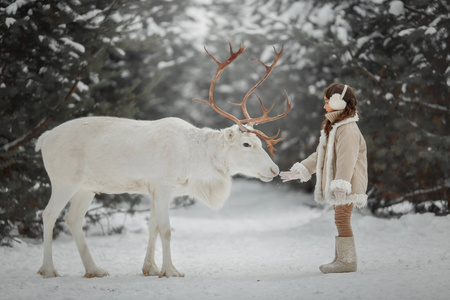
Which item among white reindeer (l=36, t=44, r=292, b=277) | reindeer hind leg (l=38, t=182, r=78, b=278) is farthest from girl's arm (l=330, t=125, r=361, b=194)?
reindeer hind leg (l=38, t=182, r=78, b=278)

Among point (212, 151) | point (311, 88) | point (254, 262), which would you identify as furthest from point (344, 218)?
point (311, 88)

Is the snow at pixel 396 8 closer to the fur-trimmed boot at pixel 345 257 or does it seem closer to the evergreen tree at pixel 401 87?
the evergreen tree at pixel 401 87

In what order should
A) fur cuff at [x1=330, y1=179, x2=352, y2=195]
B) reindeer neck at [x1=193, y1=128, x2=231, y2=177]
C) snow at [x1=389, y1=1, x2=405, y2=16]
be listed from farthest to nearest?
snow at [x1=389, y1=1, x2=405, y2=16] < reindeer neck at [x1=193, y1=128, x2=231, y2=177] < fur cuff at [x1=330, y1=179, x2=352, y2=195]

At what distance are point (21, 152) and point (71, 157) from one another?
1821mm

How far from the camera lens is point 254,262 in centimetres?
601

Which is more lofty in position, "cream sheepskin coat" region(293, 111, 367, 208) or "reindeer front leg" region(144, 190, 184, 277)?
"cream sheepskin coat" region(293, 111, 367, 208)

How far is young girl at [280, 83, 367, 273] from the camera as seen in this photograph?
4539mm

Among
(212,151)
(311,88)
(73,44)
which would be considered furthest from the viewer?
(311,88)

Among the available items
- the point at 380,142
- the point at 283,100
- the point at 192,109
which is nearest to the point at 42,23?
the point at 380,142

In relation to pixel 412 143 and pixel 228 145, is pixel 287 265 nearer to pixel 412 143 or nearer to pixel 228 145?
pixel 228 145

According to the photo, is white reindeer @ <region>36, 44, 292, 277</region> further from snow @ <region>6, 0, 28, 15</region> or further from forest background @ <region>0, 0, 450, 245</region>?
snow @ <region>6, 0, 28, 15</region>

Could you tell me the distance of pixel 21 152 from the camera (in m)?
6.67

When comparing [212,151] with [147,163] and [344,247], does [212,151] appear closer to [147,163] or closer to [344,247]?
[147,163]

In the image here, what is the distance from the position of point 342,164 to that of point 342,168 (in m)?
0.04
